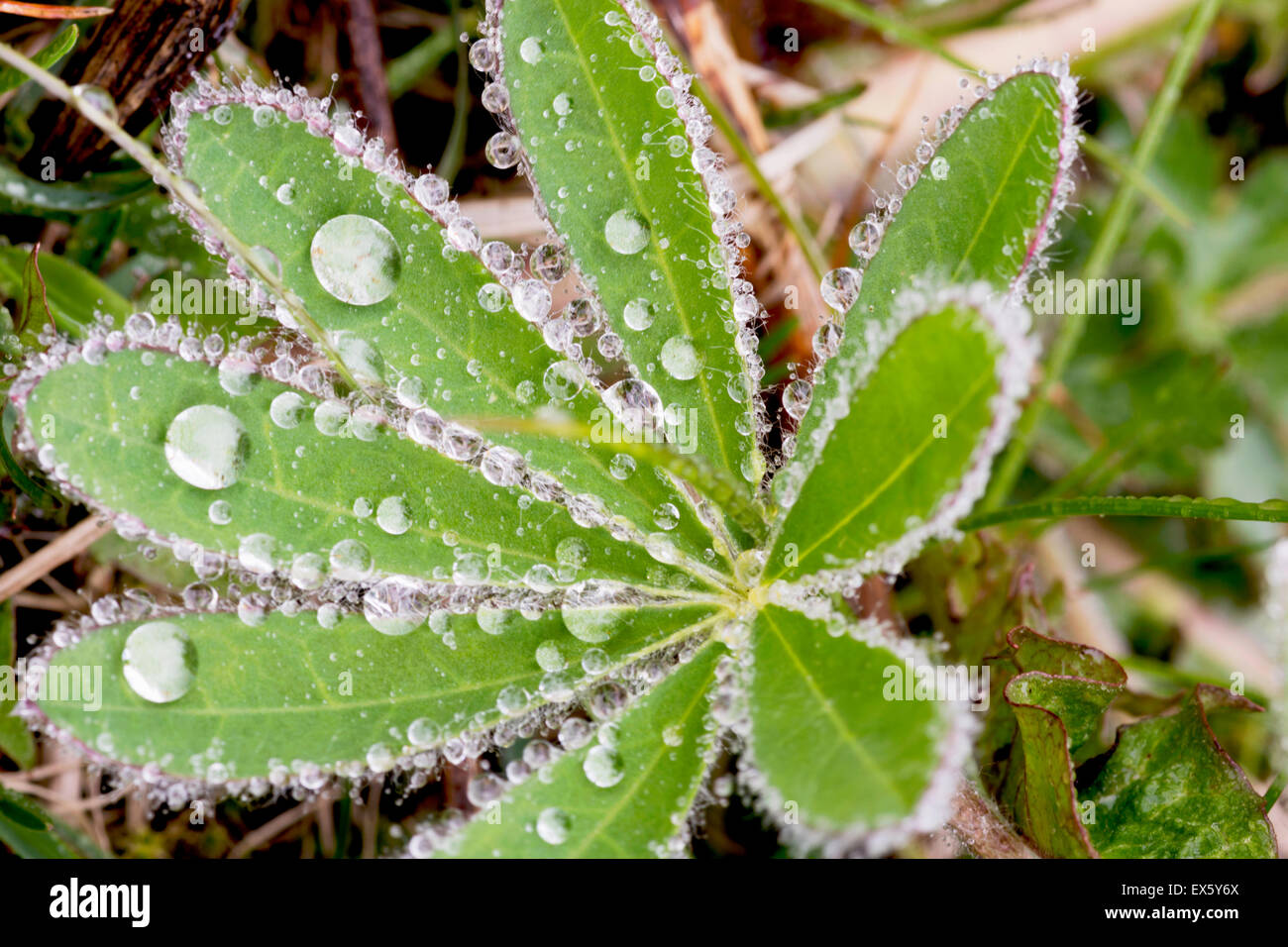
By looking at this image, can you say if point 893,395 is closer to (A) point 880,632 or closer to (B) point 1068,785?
(A) point 880,632

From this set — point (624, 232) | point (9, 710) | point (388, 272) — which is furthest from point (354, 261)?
point (9, 710)

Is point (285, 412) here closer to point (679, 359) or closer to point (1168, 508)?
point (679, 359)

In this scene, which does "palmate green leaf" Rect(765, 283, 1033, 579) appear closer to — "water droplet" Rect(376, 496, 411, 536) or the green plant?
the green plant

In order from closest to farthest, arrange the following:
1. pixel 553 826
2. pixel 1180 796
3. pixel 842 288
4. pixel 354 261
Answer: pixel 553 826 → pixel 354 261 → pixel 842 288 → pixel 1180 796

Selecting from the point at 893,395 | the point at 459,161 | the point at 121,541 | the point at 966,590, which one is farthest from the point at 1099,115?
the point at 121,541

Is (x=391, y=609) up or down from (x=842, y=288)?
down

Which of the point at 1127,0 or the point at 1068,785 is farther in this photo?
the point at 1127,0

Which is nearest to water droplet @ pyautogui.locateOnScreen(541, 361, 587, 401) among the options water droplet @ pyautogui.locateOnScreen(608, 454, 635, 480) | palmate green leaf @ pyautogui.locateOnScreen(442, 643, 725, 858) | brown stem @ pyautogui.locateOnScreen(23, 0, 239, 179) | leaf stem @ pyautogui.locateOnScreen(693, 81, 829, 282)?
water droplet @ pyautogui.locateOnScreen(608, 454, 635, 480)
